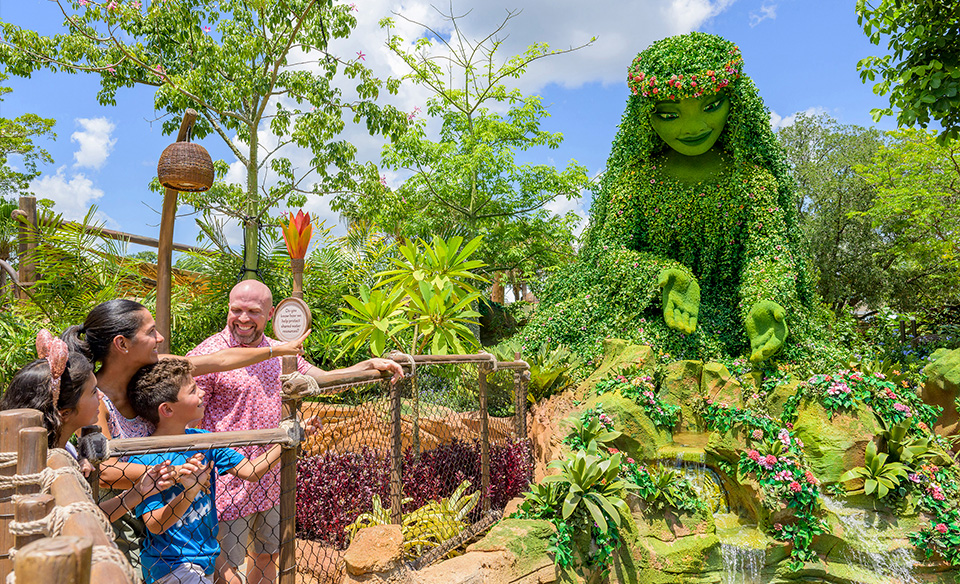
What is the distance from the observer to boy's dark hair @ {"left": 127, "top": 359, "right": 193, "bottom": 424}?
2027 mm

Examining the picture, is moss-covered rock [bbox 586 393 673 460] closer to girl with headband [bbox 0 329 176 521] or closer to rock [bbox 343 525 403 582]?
rock [bbox 343 525 403 582]

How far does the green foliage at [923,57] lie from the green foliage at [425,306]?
4373 millimetres

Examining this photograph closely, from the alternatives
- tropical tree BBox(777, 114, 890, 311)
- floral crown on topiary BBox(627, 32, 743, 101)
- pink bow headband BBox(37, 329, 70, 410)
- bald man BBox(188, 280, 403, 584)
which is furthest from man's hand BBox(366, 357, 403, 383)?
tropical tree BBox(777, 114, 890, 311)

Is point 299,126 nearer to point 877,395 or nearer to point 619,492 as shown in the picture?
point 619,492

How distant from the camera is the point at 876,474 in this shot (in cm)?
469

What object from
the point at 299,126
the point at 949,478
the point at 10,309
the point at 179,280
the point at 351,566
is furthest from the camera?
the point at 299,126

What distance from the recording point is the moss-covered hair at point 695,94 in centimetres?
551

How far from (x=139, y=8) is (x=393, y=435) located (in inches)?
330

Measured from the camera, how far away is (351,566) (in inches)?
110

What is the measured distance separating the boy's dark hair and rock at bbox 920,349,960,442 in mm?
7356

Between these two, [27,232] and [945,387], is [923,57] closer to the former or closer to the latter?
[945,387]

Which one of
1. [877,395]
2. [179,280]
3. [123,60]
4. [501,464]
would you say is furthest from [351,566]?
[123,60]

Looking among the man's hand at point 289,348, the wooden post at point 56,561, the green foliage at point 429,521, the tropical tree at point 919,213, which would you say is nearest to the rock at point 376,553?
the green foliage at point 429,521

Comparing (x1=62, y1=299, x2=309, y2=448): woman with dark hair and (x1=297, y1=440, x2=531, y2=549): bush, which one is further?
(x1=297, y1=440, x2=531, y2=549): bush
